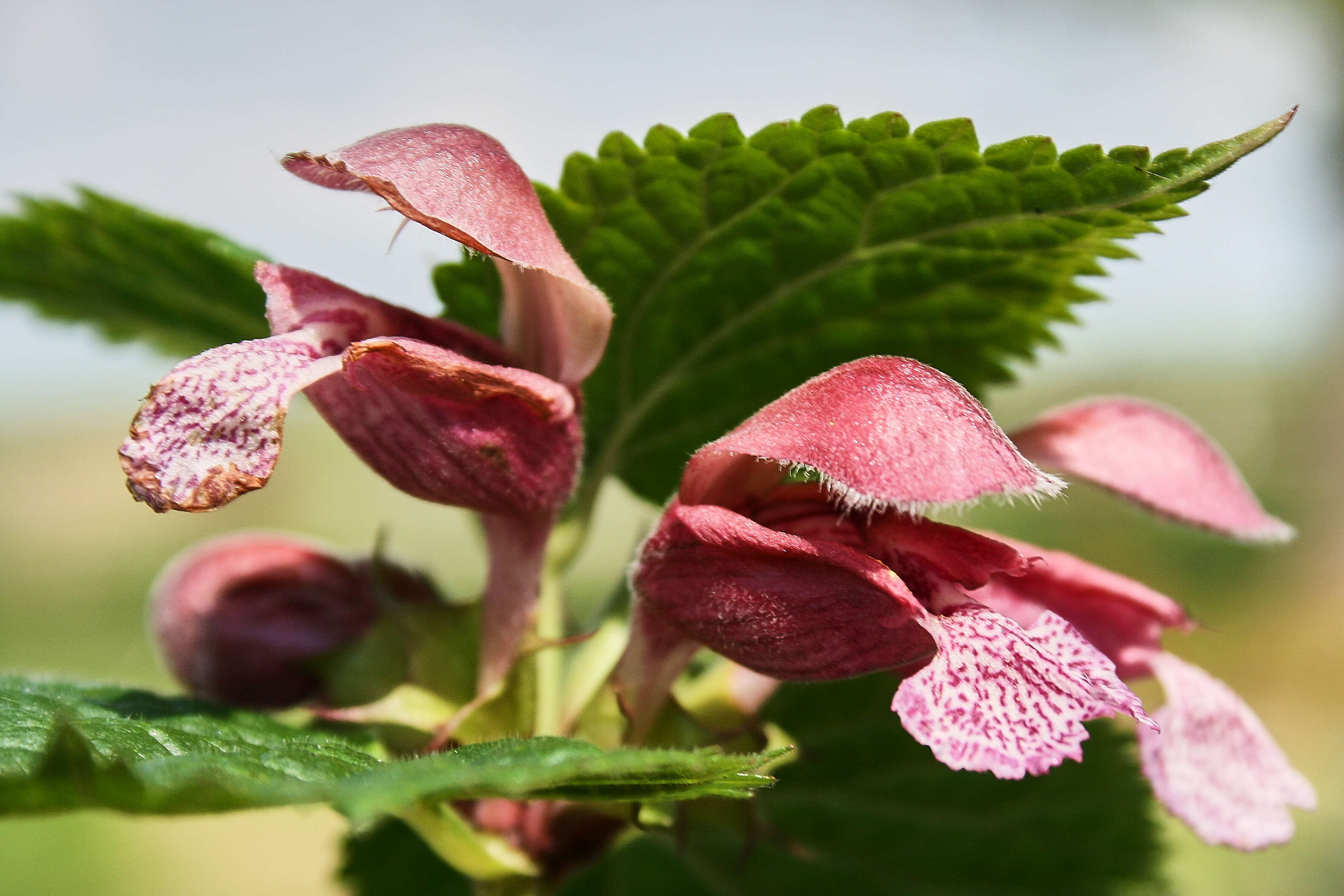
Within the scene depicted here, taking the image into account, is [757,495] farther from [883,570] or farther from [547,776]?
[547,776]

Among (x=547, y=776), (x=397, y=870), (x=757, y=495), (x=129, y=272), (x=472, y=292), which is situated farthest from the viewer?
(x=397, y=870)

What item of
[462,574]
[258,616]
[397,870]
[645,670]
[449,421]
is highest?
[449,421]

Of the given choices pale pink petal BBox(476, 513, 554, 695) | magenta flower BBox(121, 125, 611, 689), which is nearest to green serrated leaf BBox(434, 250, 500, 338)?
magenta flower BBox(121, 125, 611, 689)

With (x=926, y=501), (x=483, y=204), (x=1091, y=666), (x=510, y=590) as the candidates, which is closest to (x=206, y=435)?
(x=483, y=204)

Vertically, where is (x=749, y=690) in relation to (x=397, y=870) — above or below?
above

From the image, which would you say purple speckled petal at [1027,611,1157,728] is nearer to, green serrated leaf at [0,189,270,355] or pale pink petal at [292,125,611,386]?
pale pink petal at [292,125,611,386]

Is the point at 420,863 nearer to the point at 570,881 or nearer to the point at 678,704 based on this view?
the point at 570,881
